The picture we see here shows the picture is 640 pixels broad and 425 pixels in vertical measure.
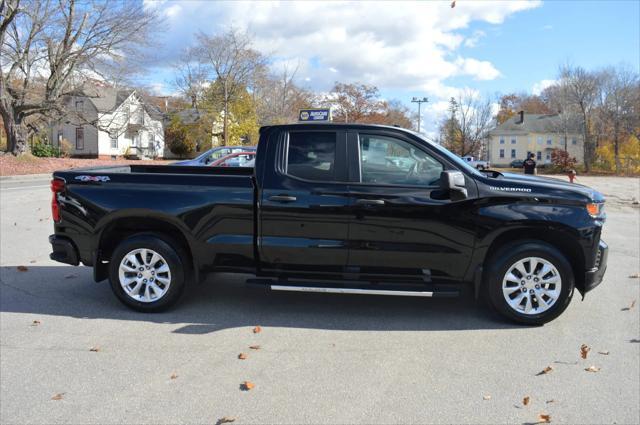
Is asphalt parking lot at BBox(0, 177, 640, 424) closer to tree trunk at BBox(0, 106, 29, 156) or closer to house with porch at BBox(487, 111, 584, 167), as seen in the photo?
tree trunk at BBox(0, 106, 29, 156)

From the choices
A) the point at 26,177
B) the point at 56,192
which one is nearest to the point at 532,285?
the point at 56,192

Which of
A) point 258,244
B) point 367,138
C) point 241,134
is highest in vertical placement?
point 241,134

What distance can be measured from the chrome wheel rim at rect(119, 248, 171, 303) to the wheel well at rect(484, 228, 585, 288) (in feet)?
10.8

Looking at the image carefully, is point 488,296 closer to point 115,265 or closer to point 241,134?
point 115,265

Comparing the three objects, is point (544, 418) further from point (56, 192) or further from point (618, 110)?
point (618, 110)

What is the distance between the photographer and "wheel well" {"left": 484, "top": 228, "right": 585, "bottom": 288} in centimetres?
514

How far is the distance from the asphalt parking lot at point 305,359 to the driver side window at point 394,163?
1.43 metres

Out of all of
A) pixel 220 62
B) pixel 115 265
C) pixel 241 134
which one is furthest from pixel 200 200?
pixel 241 134

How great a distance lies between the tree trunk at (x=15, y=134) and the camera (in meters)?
33.7

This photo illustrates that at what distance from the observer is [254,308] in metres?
5.67

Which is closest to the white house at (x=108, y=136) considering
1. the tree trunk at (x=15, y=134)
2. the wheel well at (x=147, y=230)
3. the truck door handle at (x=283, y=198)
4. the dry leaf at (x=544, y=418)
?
the tree trunk at (x=15, y=134)

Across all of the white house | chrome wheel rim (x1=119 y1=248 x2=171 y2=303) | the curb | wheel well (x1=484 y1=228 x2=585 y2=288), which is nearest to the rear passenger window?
chrome wheel rim (x1=119 y1=248 x2=171 y2=303)

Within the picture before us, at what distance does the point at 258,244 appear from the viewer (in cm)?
523

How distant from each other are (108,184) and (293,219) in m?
2.00
